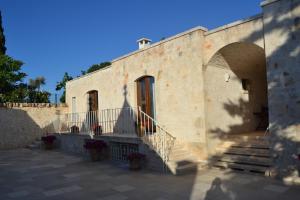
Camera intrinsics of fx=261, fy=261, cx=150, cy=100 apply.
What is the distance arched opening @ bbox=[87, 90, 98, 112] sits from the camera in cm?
1227

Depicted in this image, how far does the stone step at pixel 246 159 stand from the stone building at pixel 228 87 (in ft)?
0.03

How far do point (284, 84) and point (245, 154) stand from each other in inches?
76.4

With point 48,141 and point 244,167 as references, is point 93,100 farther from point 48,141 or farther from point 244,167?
point 244,167

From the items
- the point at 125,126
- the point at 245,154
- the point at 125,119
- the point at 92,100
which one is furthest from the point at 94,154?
the point at 92,100

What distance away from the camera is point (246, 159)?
20.1 feet

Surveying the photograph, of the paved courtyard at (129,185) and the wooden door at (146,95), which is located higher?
the wooden door at (146,95)

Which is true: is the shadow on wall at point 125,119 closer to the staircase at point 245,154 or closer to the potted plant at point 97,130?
the potted plant at point 97,130

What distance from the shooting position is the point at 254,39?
596cm

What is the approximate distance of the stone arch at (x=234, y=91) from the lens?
23.0 feet

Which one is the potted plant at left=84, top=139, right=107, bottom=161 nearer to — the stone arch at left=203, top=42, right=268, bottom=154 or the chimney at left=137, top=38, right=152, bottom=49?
the stone arch at left=203, top=42, right=268, bottom=154

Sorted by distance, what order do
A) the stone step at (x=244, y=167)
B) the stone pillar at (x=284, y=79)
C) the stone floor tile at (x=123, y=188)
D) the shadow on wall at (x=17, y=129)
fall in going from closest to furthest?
the stone floor tile at (x=123, y=188) → the stone pillar at (x=284, y=79) → the stone step at (x=244, y=167) → the shadow on wall at (x=17, y=129)

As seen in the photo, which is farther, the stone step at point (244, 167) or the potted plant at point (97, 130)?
the potted plant at point (97, 130)

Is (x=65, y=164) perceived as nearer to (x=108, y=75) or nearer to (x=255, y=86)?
(x=108, y=75)

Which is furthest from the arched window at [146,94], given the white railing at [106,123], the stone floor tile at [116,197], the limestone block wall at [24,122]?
the limestone block wall at [24,122]
